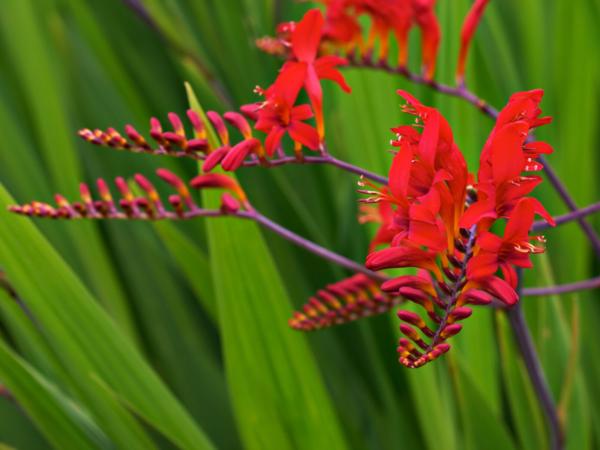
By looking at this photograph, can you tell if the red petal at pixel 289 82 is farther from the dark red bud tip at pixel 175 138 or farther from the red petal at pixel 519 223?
the red petal at pixel 519 223

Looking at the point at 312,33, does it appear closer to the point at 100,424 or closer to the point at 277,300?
the point at 277,300

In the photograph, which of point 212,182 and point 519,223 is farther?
point 212,182

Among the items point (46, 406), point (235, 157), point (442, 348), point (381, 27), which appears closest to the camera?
point (442, 348)

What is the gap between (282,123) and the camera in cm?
57

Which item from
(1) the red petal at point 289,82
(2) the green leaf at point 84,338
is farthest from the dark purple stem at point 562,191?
(2) the green leaf at point 84,338

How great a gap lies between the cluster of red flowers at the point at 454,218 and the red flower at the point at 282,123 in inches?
3.7

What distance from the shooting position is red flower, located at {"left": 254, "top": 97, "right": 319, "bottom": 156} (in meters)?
0.56

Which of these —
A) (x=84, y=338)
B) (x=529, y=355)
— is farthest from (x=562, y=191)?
(x=84, y=338)

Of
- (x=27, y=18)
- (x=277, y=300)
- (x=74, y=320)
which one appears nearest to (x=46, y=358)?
(x=74, y=320)

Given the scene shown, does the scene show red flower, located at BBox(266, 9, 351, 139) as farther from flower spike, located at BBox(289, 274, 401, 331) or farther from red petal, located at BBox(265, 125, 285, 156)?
flower spike, located at BBox(289, 274, 401, 331)

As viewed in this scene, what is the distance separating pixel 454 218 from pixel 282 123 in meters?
0.15

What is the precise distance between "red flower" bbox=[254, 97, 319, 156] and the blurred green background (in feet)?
0.56

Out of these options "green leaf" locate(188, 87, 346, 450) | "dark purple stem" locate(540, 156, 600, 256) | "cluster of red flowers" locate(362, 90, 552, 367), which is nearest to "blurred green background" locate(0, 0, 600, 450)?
"green leaf" locate(188, 87, 346, 450)

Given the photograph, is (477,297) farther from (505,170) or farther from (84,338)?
(84,338)
